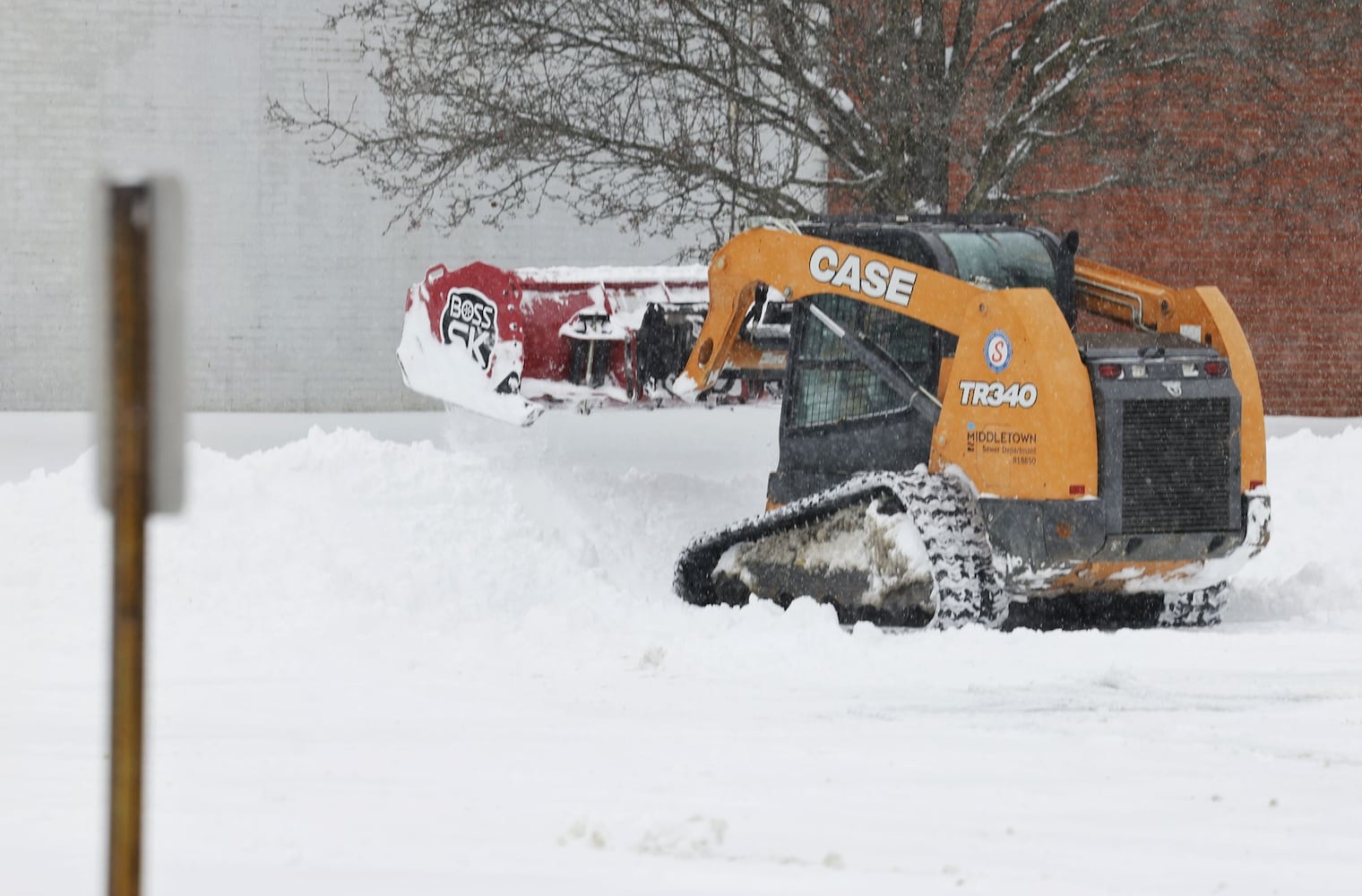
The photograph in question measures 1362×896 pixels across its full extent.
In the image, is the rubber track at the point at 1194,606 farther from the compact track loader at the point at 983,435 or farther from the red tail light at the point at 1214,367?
the red tail light at the point at 1214,367

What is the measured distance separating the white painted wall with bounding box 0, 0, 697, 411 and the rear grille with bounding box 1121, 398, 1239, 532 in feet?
45.6

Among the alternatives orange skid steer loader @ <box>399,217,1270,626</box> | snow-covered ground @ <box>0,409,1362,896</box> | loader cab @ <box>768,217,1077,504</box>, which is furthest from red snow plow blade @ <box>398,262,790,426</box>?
loader cab @ <box>768,217,1077,504</box>

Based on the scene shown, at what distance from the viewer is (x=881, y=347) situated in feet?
31.7

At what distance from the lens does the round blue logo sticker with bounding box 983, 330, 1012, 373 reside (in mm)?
8461

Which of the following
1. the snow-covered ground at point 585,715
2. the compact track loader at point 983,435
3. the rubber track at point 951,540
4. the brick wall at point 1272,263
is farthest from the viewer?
the brick wall at point 1272,263

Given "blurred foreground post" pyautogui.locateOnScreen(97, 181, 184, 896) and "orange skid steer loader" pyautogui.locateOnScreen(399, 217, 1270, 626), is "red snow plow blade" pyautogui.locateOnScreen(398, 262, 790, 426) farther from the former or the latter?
"blurred foreground post" pyautogui.locateOnScreen(97, 181, 184, 896)

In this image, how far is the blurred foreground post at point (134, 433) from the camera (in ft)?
8.17

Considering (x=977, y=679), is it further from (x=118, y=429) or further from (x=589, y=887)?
(x=118, y=429)

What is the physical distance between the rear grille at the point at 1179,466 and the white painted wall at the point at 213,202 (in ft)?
45.6

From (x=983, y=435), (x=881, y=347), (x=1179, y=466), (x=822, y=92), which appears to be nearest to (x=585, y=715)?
(x=983, y=435)

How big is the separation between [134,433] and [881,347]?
24.2 ft

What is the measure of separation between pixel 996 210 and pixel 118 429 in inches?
489

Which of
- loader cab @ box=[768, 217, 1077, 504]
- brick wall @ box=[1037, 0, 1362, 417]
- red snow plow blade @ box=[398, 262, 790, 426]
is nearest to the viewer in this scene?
loader cab @ box=[768, 217, 1077, 504]

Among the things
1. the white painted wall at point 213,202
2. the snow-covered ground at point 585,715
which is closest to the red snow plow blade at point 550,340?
the snow-covered ground at point 585,715
